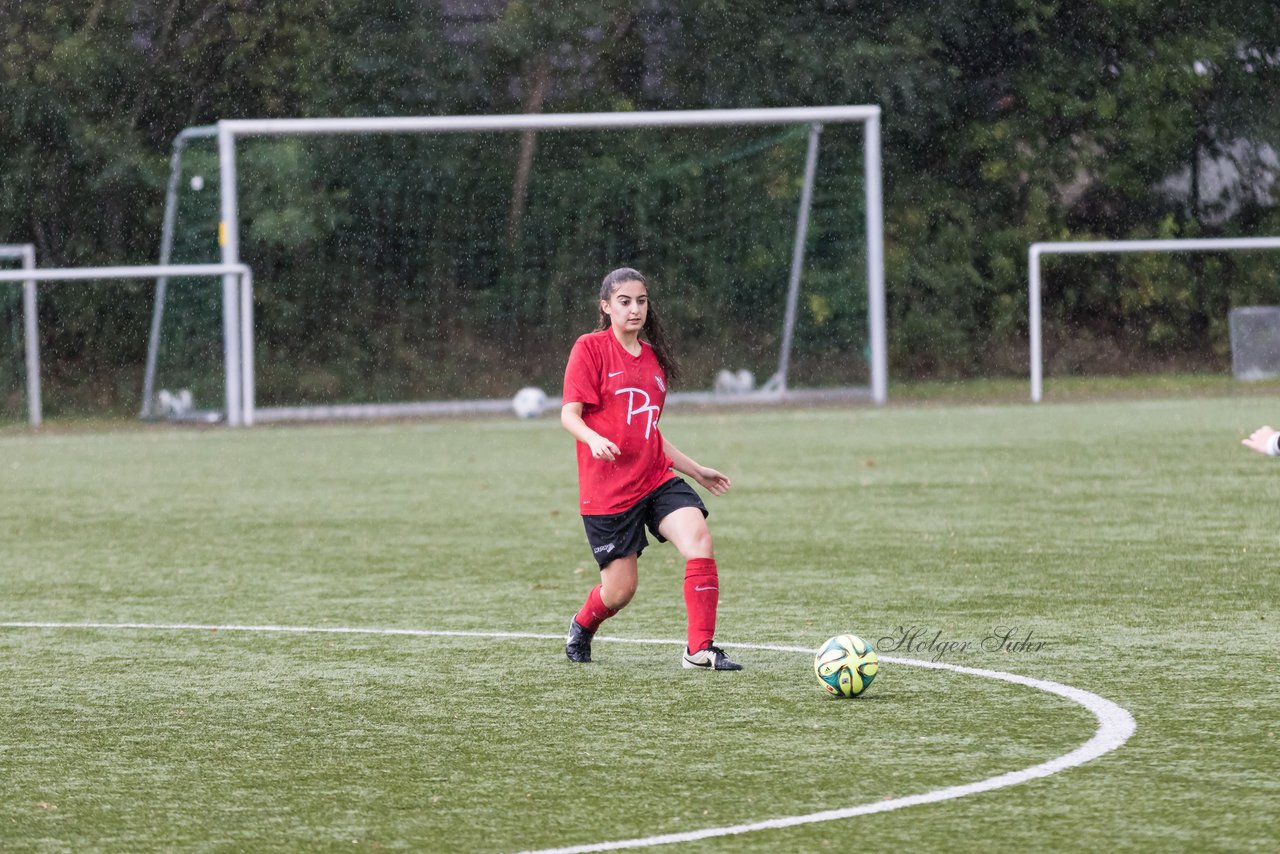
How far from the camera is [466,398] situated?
2359 cm

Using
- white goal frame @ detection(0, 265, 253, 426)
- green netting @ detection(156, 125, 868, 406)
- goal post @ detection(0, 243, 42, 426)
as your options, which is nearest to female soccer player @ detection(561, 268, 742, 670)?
white goal frame @ detection(0, 265, 253, 426)

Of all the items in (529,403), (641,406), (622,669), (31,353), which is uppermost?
(31,353)

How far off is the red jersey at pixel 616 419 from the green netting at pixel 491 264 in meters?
16.8

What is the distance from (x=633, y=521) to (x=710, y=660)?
51 centimetres

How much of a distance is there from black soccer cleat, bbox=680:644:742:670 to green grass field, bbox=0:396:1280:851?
118 millimetres

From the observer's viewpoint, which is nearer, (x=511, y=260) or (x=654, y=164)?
(x=511, y=260)

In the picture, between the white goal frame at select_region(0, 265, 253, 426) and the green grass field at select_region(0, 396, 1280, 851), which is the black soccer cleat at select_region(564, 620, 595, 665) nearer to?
the green grass field at select_region(0, 396, 1280, 851)

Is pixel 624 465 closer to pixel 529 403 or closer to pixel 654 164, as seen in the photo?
pixel 529 403

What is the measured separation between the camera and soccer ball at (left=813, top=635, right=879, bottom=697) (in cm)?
578

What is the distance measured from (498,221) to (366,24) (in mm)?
7329

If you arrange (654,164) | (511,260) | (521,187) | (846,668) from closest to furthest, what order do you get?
1. (846,668)
2. (511,260)
3. (521,187)
4. (654,164)

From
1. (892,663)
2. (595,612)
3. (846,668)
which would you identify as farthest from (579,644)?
(846,668)

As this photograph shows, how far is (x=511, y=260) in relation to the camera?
23469 mm

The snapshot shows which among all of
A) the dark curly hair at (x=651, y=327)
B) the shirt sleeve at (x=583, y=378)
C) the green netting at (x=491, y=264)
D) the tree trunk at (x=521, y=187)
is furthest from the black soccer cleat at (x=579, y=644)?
the tree trunk at (x=521, y=187)
